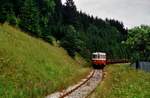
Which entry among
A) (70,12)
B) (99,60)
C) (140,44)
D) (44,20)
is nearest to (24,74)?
(99,60)

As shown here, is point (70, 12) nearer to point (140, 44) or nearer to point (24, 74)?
point (140, 44)

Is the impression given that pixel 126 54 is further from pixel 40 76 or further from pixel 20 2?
pixel 40 76

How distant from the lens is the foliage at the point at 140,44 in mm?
77562

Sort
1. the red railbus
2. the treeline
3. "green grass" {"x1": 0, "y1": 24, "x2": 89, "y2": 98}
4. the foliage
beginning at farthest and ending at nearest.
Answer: the foliage, the red railbus, the treeline, "green grass" {"x1": 0, "y1": 24, "x2": 89, "y2": 98}

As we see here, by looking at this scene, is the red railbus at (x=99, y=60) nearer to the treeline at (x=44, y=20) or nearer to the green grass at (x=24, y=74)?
the treeline at (x=44, y=20)

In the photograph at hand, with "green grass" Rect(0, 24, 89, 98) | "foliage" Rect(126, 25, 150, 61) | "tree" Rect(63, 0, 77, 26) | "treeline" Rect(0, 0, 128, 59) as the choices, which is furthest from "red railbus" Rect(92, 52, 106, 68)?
"tree" Rect(63, 0, 77, 26)

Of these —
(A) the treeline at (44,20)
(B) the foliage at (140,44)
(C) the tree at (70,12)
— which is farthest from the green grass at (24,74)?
(C) the tree at (70,12)

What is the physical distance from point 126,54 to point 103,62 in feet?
253

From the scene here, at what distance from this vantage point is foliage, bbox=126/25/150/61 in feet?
254

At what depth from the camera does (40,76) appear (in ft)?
106

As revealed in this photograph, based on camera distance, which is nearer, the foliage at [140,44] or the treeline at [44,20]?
the treeline at [44,20]

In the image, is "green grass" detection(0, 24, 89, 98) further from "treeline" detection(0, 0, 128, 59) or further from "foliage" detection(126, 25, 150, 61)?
"foliage" detection(126, 25, 150, 61)

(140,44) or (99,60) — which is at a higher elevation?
(140,44)

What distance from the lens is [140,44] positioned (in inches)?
3159
